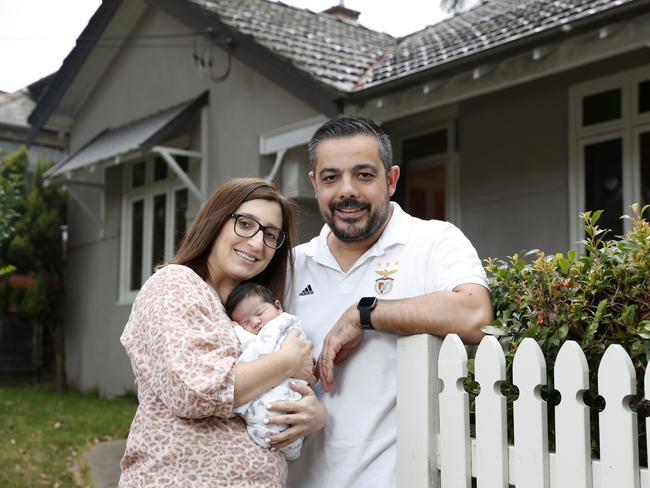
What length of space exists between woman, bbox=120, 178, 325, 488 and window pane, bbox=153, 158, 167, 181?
358 inches

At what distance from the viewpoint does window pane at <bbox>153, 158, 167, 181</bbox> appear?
11.4 meters

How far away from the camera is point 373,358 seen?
261 centimetres

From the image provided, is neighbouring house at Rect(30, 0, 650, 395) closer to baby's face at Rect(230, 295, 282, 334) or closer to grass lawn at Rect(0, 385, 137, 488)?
grass lawn at Rect(0, 385, 137, 488)

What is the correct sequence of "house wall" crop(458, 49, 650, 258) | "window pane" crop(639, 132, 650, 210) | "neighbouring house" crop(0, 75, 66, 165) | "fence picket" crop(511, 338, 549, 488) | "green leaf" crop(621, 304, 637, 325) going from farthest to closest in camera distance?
"neighbouring house" crop(0, 75, 66, 165), "house wall" crop(458, 49, 650, 258), "window pane" crop(639, 132, 650, 210), "fence picket" crop(511, 338, 549, 488), "green leaf" crop(621, 304, 637, 325)

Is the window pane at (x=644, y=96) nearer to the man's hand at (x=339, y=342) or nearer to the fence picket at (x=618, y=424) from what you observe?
the man's hand at (x=339, y=342)

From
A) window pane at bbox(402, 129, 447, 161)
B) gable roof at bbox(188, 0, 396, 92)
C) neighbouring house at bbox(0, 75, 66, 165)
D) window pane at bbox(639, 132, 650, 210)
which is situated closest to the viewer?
window pane at bbox(639, 132, 650, 210)

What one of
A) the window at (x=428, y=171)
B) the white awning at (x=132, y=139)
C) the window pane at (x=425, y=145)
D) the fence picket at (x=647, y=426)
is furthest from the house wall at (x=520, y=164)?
the fence picket at (x=647, y=426)

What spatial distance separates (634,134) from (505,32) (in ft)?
4.57

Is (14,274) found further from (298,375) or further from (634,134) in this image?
(298,375)

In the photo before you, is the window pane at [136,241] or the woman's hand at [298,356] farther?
the window pane at [136,241]

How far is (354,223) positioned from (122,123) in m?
10.0

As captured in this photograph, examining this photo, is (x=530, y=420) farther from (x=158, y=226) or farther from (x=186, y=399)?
(x=158, y=226)

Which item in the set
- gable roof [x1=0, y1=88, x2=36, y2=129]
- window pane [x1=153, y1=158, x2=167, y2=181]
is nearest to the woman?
window pane [x1=153, y1=158, x2=167, y2=181]

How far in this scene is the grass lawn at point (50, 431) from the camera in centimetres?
667
